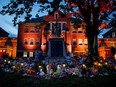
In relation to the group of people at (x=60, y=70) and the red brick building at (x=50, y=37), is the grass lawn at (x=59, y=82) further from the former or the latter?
the red brick building at (x=50, y=37)

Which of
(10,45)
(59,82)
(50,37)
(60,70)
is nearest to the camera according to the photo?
(59,82)

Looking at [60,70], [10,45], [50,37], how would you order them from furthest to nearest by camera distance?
[10,45], [50,37], [60,70]

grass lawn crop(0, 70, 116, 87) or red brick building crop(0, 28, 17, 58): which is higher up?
red brick building crop(0, 28, 17, 58)

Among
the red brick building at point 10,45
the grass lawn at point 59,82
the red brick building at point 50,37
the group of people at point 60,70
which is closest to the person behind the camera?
the grass lawn at point 59,82

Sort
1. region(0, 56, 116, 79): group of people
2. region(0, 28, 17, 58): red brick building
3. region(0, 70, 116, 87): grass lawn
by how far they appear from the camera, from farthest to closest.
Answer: region(0, 28, 17, 58): red brick building, region(0, 56, 116, 79): group of people, region(0, 70, 116, 87): grass lawn

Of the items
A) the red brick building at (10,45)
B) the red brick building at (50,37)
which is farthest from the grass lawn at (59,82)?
the red brick building at (10,45)

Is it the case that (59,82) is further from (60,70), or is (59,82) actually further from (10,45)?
(10,45)

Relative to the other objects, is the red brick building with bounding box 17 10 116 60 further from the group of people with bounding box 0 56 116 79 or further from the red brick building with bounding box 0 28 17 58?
the group of people with bounding box 0 56 116 79

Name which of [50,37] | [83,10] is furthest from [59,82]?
[50,37]

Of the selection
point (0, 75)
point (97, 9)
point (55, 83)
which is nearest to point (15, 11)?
point (97, 9)

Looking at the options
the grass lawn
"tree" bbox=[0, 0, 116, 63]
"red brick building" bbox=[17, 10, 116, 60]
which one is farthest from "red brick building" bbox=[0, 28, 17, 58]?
the grass lawn

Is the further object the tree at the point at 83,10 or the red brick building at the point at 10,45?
the red brick building at the point at 10,45

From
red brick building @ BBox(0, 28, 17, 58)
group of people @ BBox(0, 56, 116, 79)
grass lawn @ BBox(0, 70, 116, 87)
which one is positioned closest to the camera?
grass lawn @ BBox(0, 70, 116, 87)

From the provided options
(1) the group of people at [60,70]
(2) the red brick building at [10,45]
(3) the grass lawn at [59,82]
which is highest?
(2) the red brick building at [10,45]
